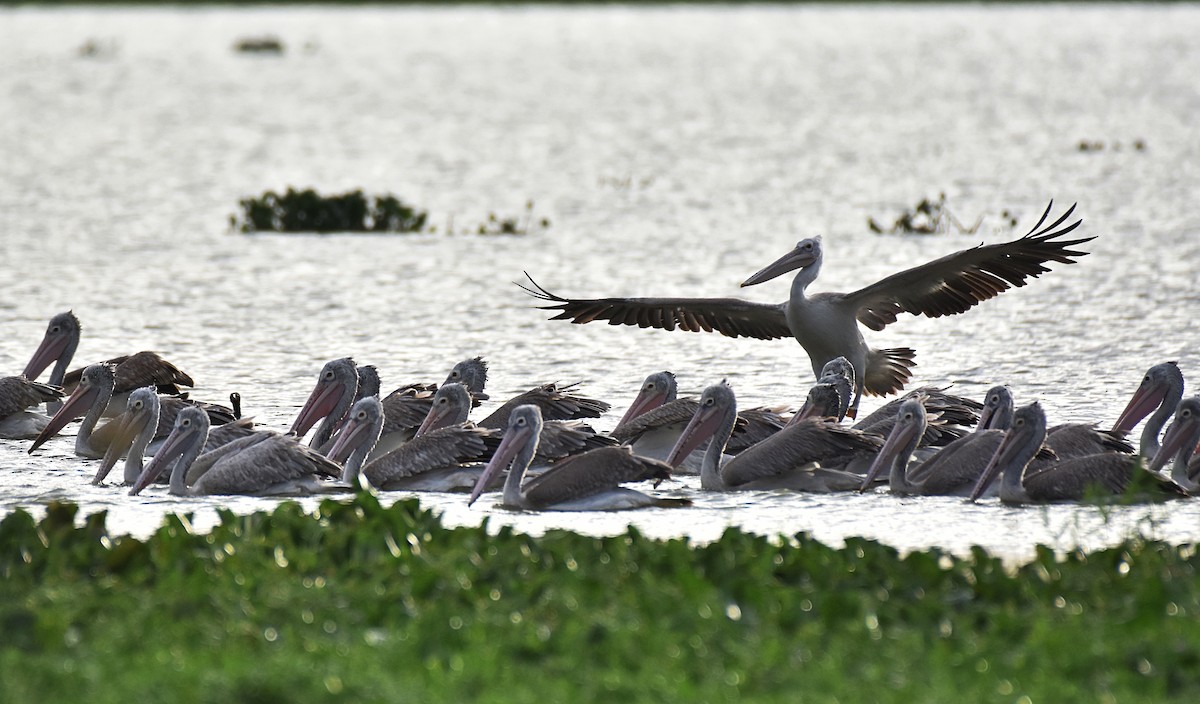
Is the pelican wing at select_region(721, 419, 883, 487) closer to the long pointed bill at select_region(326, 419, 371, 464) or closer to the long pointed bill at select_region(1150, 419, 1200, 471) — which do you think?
the long pointed bill at select_region(1150, 419, 1200, 471)

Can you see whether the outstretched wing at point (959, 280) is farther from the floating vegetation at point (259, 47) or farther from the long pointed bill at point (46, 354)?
the floating vegetation at point (259, 47)

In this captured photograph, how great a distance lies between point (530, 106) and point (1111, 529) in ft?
89.0

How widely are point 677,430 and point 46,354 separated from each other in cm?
355

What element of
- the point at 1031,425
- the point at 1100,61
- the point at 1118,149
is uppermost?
the point at 1100,61

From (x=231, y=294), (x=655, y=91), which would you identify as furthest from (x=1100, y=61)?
(x=231, y=294)

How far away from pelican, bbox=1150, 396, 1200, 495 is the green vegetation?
56.8 inches

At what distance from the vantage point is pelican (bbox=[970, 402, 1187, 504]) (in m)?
7.26

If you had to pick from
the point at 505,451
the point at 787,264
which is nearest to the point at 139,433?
the point at 505,451

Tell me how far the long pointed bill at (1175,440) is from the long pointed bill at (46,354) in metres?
5.51

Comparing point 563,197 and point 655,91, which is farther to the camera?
point 655,91

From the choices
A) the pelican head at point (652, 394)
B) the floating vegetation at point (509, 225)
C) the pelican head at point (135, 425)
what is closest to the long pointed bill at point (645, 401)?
the pelican head at point (652, 394)

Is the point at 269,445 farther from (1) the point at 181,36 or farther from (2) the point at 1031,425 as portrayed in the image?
(1) the point at 181,36

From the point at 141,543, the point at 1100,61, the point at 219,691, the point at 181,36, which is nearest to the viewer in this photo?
the point at 219,691

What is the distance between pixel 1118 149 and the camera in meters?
23.8
